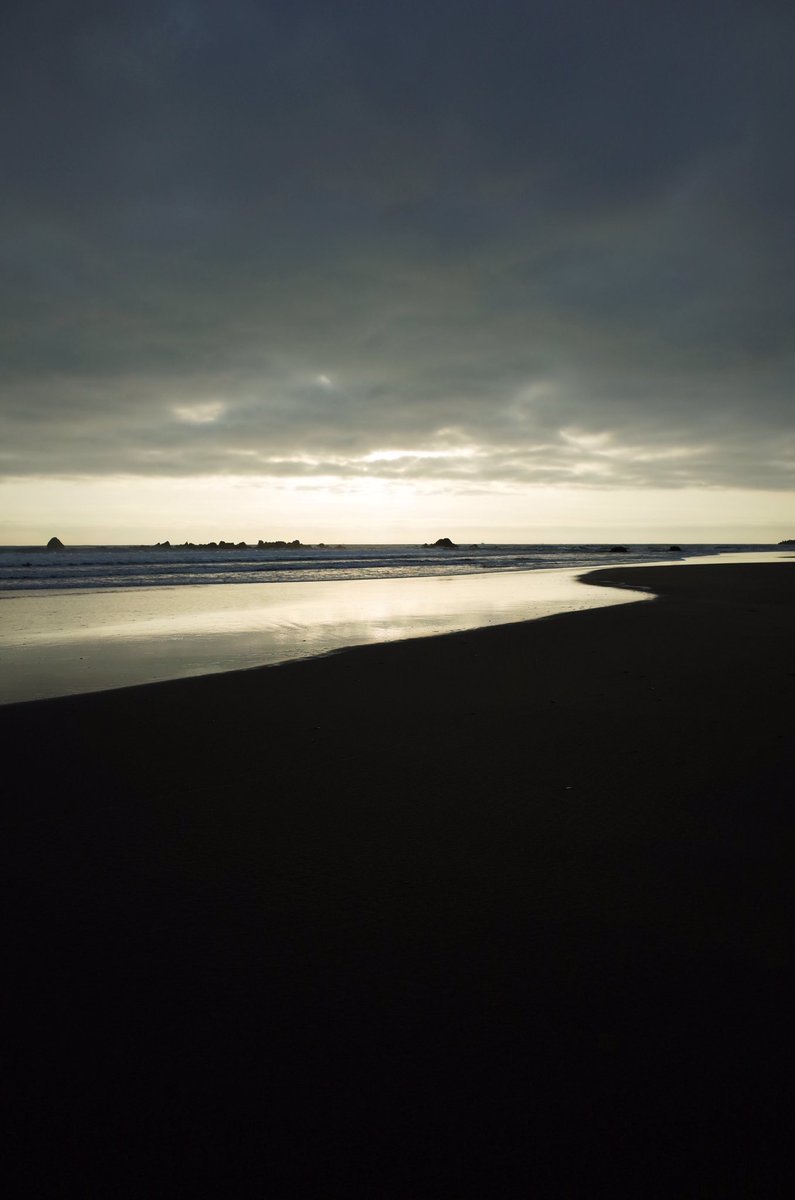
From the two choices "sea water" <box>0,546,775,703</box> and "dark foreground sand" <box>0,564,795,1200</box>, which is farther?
"sea water" <box>0,546,775,703</box>

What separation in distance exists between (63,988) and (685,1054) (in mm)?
2188

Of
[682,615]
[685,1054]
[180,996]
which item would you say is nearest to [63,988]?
[180,996]

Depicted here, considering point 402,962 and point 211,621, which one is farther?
point 211,621

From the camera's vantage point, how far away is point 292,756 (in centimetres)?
496

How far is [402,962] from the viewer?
254 centimetres

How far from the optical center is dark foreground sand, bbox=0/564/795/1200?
1.82 m

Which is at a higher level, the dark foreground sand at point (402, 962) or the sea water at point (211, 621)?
the sea water at point (211, 621)

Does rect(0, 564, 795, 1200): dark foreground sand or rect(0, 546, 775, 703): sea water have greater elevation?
rect(0, 546, 775, 703): sea water

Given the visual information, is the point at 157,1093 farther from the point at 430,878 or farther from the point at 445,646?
the point at 445,646

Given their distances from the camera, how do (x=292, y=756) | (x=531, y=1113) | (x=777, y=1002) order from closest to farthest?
(x=531, y=1113)
(x=777, y=1002)
(x=292, y=756)

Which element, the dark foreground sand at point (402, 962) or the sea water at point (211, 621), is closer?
the dark foreground sand at point (402, 962)

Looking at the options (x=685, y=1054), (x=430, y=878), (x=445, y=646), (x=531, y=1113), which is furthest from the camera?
(x=445, y=646)

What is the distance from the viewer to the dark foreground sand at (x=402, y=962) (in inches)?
71.5

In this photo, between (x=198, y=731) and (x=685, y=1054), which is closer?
(x=685, y=1054)
